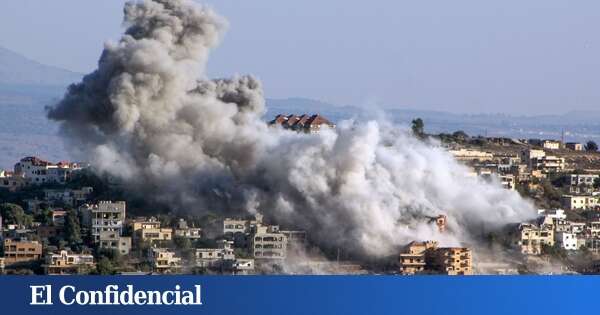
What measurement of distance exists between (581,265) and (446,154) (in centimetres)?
830

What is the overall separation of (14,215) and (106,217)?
271 centimetres

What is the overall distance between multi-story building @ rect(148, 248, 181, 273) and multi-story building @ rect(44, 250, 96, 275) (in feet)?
4.57

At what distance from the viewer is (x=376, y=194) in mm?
52375

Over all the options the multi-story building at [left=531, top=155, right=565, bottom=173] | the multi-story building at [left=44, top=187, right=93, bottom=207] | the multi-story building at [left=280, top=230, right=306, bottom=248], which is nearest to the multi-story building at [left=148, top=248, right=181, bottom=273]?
the multi-story building at [left=280, top=230, right=306, bottom=248]

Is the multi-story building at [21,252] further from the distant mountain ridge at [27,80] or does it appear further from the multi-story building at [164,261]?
the distant mountain ridge at [27,80]

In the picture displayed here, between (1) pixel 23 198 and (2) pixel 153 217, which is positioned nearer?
(2) pixel 153 217

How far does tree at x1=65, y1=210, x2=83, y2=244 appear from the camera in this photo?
169 feet

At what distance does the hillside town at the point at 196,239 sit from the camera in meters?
49.2

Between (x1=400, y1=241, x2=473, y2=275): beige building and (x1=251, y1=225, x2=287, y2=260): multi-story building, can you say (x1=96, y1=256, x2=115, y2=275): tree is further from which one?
(x1=400, y1=241, x2=473, y2=275): beige building

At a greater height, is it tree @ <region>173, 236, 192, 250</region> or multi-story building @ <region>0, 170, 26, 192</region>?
multi-story building @ <region>0, 170, 26, 192</region>

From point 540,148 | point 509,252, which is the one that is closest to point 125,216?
point 509,252

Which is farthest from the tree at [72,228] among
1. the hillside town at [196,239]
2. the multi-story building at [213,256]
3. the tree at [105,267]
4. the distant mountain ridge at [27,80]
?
the distant mountain ridge at [27,80]

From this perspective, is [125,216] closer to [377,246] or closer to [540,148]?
[377,246]

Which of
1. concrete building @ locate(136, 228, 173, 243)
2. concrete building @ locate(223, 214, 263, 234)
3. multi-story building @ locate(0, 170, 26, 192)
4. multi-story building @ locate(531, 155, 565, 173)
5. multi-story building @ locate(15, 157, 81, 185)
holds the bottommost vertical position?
concrete building @ locate(136, 228, 173, 243)
